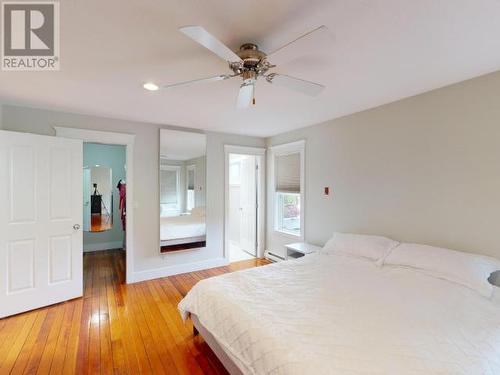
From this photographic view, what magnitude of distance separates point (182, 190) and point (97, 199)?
244cm

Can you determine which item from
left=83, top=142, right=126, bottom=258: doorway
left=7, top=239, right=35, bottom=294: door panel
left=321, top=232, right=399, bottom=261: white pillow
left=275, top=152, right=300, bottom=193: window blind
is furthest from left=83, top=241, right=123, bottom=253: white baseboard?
left=321, top=232, right=399, bottom=261: white pillow

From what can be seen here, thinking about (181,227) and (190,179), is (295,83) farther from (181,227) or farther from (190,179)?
(181,227)

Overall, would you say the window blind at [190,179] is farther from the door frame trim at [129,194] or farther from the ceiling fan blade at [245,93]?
the ceiling fan blade at [245,93]

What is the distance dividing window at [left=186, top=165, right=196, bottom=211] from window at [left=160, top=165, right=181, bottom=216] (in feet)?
0.57

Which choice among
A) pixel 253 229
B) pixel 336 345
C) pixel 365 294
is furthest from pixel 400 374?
pixel 253 229

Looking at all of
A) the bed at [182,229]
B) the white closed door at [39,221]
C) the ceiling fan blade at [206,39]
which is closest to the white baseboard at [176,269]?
the bed at [182,229]

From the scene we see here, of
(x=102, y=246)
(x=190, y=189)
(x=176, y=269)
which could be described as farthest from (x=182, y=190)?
(x=102, y=246)

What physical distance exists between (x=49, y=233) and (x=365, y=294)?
3532 millimetres

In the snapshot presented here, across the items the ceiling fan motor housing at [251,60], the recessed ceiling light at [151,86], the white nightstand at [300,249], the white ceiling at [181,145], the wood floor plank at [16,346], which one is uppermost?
the recessed ceiling light at [151,86]

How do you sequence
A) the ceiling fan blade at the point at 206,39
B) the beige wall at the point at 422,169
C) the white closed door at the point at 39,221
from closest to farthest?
the ceiling fan blade at the point at 206,39
the beige wall at the point at 422,169
the white closed door at the point at 39,221

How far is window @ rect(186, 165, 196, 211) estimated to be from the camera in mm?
4234

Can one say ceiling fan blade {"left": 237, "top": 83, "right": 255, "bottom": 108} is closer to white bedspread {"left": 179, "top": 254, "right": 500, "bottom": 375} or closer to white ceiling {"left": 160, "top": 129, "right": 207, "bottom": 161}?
white bedspread {"left": 179, "top": 254, "right": 500, "bottom": 375}

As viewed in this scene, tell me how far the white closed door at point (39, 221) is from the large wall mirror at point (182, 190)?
1.14 metres

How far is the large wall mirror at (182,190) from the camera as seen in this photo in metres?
3.97
